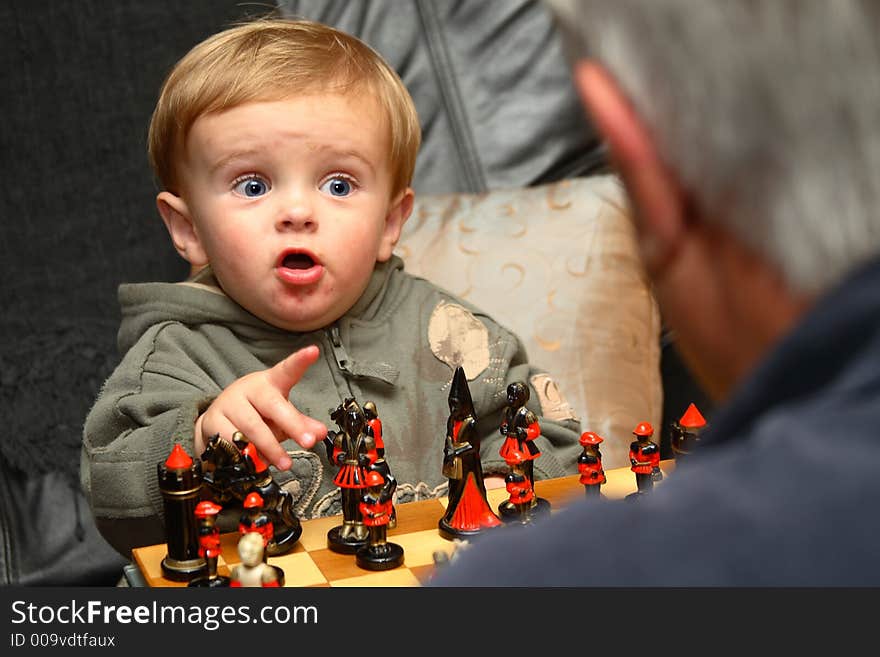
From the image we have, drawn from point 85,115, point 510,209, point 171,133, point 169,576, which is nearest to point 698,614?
point 169,576

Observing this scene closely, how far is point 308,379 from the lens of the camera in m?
1.59

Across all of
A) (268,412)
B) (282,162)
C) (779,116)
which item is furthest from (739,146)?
(282,162)

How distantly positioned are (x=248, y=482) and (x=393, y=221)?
24.4 inches

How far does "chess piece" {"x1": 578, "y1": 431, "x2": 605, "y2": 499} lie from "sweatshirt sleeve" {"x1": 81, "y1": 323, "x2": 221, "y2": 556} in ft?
1.45

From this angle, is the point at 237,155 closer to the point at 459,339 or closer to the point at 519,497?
the point at 459,339

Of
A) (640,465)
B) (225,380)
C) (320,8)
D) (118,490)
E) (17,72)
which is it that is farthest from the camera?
(320,8)

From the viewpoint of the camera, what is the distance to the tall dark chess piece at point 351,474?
1170mm

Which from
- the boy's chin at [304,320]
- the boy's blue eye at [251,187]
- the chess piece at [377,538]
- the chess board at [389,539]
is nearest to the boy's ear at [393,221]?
the boy's chin at [304,320]

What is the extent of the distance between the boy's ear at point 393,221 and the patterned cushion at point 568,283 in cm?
35

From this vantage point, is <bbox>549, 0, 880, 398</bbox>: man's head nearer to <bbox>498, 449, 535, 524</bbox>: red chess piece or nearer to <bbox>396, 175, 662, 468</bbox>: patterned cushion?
<bbox>498, 449, 535, 524</bbox>: red chess piece

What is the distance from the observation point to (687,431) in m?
1.31

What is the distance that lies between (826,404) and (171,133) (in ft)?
3.81

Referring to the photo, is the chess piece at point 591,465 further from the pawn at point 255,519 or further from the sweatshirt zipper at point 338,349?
the sweatshirt zipper at point 338,349

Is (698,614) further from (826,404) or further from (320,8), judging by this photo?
(320,8)
